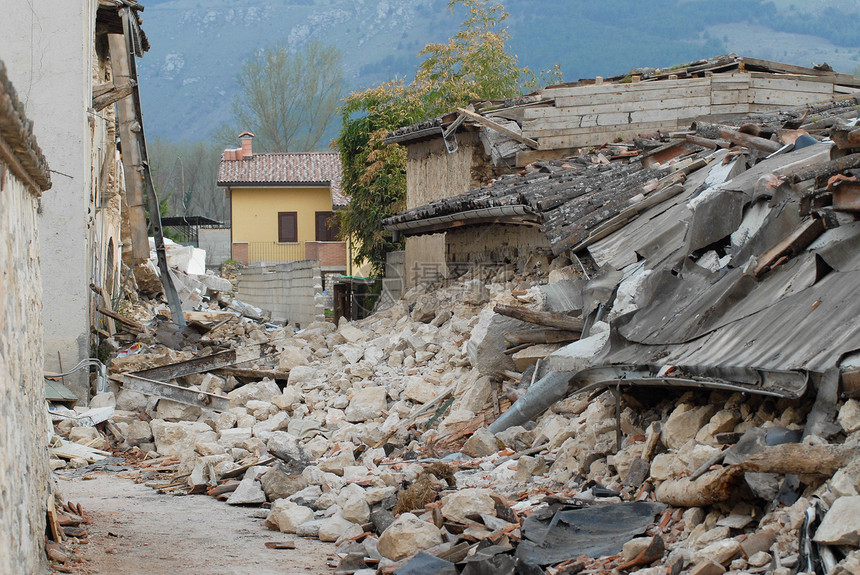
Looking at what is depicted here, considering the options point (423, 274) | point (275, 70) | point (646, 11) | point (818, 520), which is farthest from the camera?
point (646, 11)

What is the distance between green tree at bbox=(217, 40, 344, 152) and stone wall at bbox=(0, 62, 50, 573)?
54.7 metres

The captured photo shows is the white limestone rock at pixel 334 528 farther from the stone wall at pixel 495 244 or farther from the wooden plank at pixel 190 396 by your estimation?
the stone wall at pixel 495 244

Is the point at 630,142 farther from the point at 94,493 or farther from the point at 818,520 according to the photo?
the point at 818,520

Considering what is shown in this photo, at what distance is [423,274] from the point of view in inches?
735

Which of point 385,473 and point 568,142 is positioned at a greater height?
point 568,142

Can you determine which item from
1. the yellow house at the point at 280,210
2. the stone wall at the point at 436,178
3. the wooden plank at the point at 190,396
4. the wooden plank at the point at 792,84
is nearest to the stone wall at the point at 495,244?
the stone wall at the point at 436,178

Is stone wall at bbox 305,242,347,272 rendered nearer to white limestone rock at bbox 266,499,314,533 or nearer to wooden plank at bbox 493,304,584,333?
wooden plank at bbox 493,304,584,333

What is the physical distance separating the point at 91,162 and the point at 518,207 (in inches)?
294

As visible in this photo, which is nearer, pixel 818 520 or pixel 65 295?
pixel 818 520

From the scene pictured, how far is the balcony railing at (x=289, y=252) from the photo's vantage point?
137ft

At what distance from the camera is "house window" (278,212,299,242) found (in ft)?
140

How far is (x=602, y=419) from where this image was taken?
23.3 ft

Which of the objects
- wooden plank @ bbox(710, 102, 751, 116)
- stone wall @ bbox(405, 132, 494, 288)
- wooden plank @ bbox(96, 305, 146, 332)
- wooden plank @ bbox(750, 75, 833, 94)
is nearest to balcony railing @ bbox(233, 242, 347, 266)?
stone wall @ bbox(405, 132, 494, 288)

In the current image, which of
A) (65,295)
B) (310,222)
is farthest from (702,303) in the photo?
(310,222)
